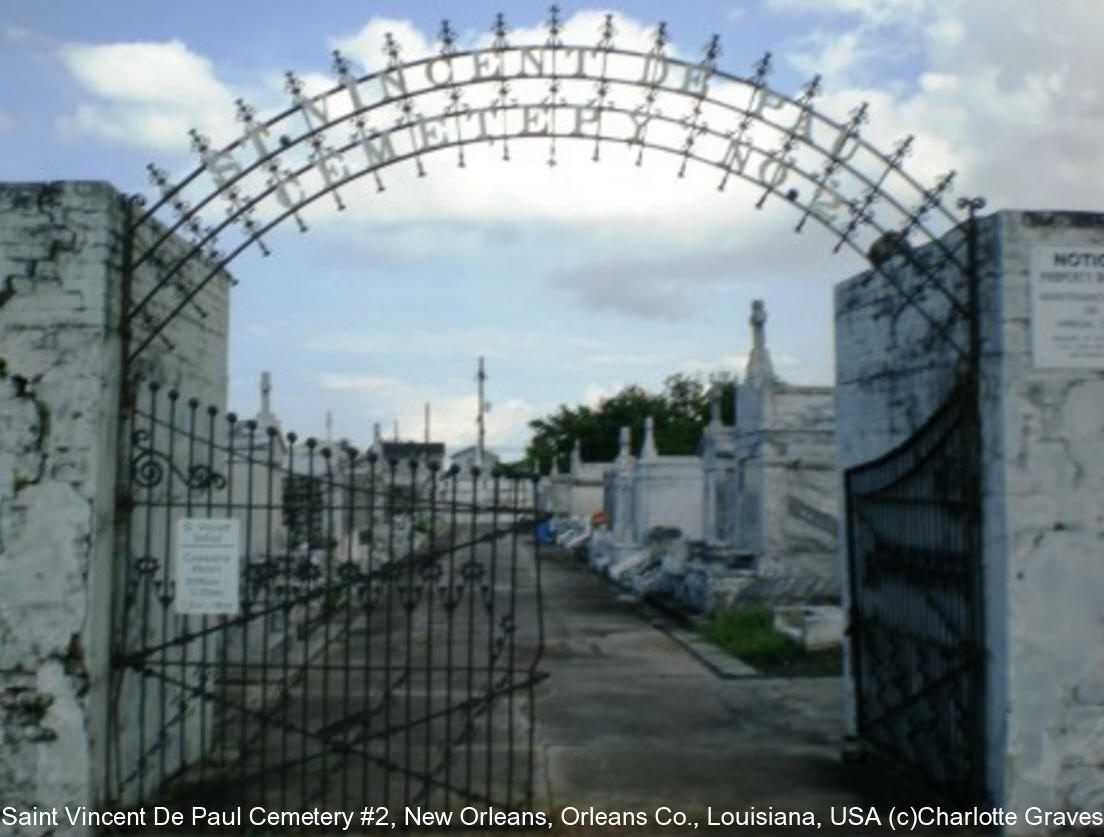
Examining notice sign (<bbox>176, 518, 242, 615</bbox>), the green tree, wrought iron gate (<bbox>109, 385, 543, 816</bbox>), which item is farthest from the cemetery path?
the green tree

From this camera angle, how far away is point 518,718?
11.2 metres

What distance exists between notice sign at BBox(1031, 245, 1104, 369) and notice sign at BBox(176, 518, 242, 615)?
4673 mm

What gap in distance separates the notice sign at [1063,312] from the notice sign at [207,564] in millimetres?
4673

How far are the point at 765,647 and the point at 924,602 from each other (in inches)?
309

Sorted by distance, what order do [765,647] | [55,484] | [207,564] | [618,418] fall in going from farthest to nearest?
1. [618,418]
2. [765,647]
3. [207,564]
4. [55,484]

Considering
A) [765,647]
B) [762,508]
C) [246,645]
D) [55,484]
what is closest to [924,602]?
[246,645]

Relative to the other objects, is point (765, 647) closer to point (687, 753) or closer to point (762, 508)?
point (762, 508)

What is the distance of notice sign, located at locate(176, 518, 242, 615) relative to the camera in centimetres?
736

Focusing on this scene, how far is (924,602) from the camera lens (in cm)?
798

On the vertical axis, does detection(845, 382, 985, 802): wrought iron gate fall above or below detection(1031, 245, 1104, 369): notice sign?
below

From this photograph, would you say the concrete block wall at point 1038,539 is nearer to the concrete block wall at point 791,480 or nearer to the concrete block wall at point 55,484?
the concrete block wall at point 55,484

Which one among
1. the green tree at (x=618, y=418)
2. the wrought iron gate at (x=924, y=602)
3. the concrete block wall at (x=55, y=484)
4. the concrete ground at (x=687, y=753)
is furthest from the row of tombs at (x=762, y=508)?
the green tree at (x=618, y=418)

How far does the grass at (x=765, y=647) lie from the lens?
1452 cm

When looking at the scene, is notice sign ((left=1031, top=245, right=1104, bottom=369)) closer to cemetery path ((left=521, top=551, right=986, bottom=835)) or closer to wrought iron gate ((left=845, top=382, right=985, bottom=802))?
wrought iron gate ((left=845, top=382, right=985, bottom=802))
